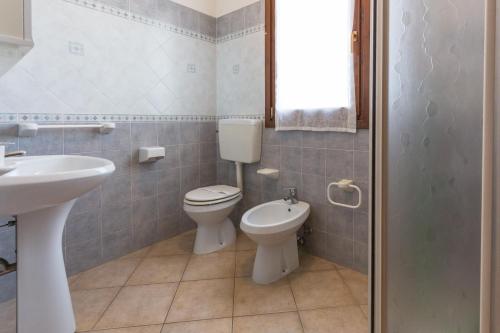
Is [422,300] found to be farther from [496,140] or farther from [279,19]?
[279,19]

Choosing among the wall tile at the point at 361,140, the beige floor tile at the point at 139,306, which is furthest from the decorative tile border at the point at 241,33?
the beige floor tile at the point at 139,306

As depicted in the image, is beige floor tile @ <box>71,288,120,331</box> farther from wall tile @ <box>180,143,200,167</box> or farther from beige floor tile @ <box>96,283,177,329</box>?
wall tile @ <box>180,143,200,167</box>

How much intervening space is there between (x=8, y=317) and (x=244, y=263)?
1279mm

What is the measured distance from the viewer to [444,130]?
548 millimetres

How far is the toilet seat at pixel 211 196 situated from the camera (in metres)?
2.10

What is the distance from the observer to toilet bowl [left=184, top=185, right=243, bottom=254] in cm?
210

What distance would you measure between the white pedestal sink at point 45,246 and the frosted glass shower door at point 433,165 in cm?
96

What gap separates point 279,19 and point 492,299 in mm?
2127

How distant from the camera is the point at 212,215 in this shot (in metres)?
2.13

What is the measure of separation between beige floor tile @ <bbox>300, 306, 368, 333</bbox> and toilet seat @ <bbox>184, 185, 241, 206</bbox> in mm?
929

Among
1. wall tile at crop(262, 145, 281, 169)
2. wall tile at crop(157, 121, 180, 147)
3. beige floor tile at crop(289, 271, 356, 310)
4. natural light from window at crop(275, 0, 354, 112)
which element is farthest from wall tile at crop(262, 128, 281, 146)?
beige floor tile at crop(289, 271, 356, 310)

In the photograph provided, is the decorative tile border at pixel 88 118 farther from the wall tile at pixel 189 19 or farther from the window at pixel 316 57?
the wall tile at pixel 189 19

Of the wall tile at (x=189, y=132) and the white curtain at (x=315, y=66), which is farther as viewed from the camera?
the wall tile at (x=189, y=132)

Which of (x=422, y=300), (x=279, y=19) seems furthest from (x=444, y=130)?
(x=279, y=19)
